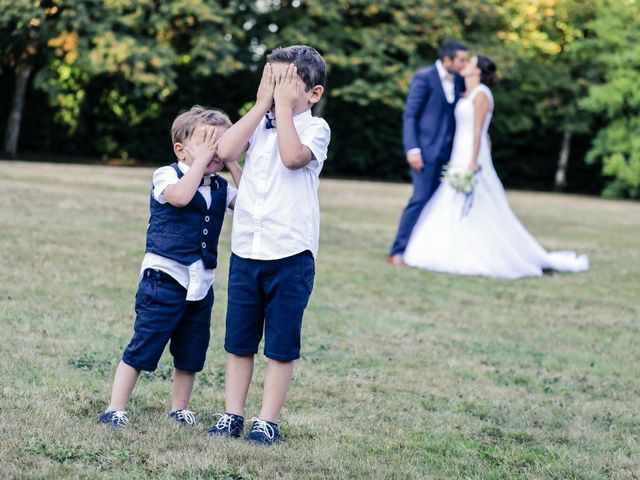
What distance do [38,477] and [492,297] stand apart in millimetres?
6340

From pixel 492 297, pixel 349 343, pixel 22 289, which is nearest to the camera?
pixel 349 343

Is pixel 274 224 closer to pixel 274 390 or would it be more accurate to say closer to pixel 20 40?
pixel 274 390

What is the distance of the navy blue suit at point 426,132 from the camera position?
35.3ft

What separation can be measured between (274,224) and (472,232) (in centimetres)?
722

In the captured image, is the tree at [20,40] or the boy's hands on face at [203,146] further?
the tree at [20,40]

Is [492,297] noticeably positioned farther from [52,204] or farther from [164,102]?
[164,102]

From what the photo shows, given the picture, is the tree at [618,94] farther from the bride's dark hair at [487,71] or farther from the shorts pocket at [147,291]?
the shorts pocket at [147,291]

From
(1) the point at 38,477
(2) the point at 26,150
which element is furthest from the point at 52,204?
(2) the point at 26,150

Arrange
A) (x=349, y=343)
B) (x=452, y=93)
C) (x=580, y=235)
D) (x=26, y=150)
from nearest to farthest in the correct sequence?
(x=349, y=343) < (x=452, y=93) < (x=580, y=235) < (x=26, y=150)

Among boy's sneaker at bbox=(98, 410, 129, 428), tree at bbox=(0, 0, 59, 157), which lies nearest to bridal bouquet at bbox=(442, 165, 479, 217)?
boy's sneaker at bbox=(98, 410, 129, 428)

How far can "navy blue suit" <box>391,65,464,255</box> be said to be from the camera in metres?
10.8

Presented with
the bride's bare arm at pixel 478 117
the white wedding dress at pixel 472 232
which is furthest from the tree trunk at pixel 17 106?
the bride's bare arm at pixel 478 117

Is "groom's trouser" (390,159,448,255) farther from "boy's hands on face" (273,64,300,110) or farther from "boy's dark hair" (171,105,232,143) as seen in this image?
"boy's hands on face" (273,64,300,110)

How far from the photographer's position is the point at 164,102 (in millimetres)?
34406
